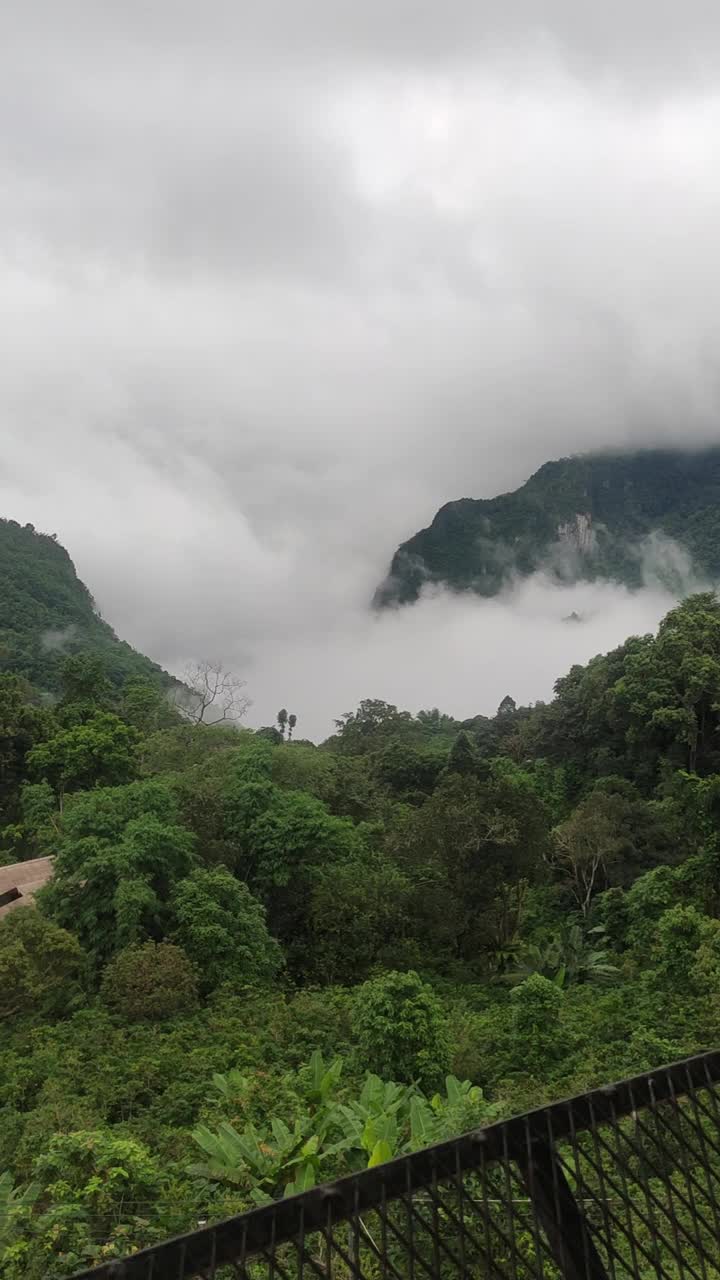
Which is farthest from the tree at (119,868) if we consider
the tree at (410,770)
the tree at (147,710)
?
the tree at (147,710)

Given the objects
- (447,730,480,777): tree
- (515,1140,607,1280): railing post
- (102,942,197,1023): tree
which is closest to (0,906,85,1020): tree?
(102,942,197,1023): tree

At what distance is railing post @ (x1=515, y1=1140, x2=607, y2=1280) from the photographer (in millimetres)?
2955

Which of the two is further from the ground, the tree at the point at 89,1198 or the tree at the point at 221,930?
the tree at the point at 221,930

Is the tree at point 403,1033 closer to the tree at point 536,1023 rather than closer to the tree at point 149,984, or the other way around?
the tree at point 536,1023

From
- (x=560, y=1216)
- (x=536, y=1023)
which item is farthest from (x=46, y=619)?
(x=560, y=1216)

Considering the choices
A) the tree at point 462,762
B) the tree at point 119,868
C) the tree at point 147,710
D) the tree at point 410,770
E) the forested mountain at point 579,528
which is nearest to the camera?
the tree at point 119,868

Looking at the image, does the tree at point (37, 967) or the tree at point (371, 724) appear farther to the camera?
the tree at point (371, 724)

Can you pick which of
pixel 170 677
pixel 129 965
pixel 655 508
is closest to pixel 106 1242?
pixel 129 965

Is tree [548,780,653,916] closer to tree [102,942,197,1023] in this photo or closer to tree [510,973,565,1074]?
tree [510,973,565,1074]

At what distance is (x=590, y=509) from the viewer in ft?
261

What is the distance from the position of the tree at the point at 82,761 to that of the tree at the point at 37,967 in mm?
11878

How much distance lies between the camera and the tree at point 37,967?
47.6 feet

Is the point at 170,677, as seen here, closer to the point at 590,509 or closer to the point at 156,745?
the point at 590,509

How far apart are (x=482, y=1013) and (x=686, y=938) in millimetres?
3401
